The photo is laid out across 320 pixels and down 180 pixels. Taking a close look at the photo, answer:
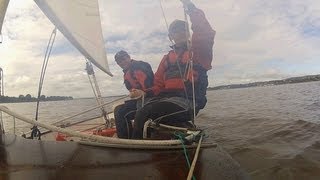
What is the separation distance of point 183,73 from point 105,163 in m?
1.96

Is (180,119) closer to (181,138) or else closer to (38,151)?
(181,138)

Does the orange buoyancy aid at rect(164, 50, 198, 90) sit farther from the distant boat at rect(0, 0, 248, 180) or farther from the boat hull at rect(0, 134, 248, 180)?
the boat hull at rect(0, 134, 248, 180)

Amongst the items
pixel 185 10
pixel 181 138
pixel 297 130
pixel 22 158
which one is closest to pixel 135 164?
pixel 181 138

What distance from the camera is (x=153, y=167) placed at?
3.18 metres

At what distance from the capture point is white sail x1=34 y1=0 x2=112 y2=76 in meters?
4.83

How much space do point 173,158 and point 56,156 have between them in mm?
1102

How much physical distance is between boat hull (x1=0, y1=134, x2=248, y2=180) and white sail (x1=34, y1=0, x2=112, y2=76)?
1.63 meters

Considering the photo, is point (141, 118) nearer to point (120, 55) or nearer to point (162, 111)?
point (162, 111)

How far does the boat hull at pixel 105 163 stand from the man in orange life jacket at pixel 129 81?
4.58 ft

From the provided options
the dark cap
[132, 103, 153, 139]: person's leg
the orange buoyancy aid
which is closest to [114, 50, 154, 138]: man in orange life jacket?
the dark cap

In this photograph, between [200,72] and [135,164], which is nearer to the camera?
[135,164]

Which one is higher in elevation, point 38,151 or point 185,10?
point 185,10

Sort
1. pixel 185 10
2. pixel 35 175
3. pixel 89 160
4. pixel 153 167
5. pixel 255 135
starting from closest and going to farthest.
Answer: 1. pixel 35 175
2. pixel 153 167
3. pixel 89 160
4. pixel 185 10
5. pixel 255 135

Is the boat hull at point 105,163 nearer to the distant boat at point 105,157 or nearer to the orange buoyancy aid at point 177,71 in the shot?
the distant boat at point 105,157
